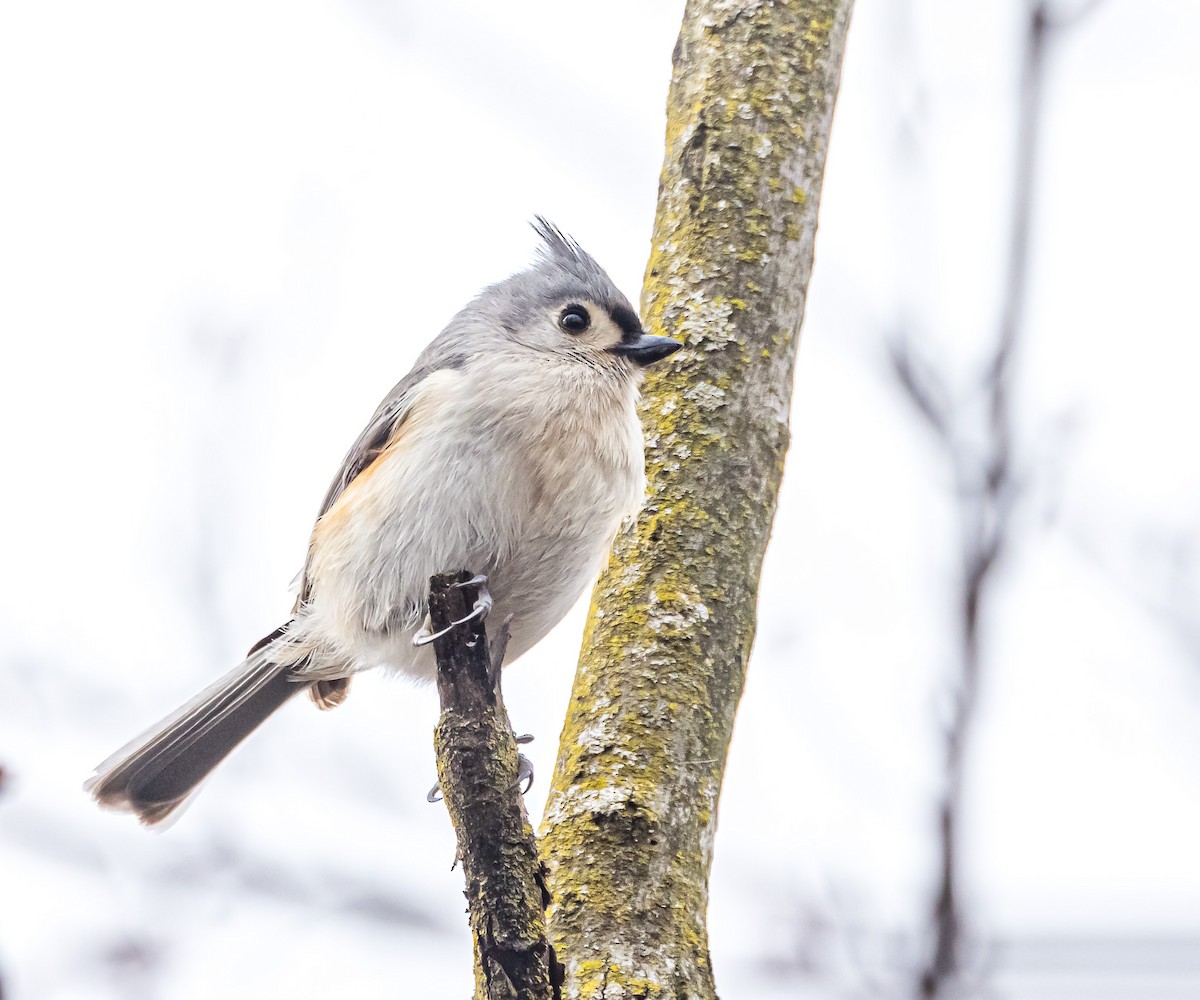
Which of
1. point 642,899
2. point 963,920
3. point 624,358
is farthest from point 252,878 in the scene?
point 963,920

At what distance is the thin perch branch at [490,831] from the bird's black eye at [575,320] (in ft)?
3.69

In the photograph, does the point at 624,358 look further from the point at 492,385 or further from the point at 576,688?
the point at 576,688

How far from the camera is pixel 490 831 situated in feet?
5.28

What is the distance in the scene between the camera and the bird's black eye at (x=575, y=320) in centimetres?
276

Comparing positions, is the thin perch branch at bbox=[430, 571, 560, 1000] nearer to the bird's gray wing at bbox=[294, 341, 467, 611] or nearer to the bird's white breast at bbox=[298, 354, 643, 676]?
the bird's white breast at bbox=[298, 354, 643, 676]

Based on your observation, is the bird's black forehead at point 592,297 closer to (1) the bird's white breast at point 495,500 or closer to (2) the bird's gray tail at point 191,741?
(1) the bird's white breast at point 495,500

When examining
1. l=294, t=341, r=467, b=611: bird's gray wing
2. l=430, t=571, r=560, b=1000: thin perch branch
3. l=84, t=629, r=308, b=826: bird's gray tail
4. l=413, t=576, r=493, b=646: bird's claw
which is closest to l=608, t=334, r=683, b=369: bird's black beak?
l=294, t=341, r=467, b=611: bird's gray wing

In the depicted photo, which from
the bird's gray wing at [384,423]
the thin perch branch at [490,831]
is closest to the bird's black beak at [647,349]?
the bird's gray wing at [384,423]

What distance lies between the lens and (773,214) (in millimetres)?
2480

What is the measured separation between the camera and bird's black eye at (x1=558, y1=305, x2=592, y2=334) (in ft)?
9.04

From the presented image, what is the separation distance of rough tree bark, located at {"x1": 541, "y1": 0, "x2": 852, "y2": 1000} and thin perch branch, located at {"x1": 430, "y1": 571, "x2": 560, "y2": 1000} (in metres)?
0.30

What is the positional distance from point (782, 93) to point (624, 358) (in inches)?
23.4

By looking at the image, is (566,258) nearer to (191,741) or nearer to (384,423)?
(384,423)

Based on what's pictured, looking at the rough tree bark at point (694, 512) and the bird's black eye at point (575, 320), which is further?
the bird's black eye at point (575, 320)
